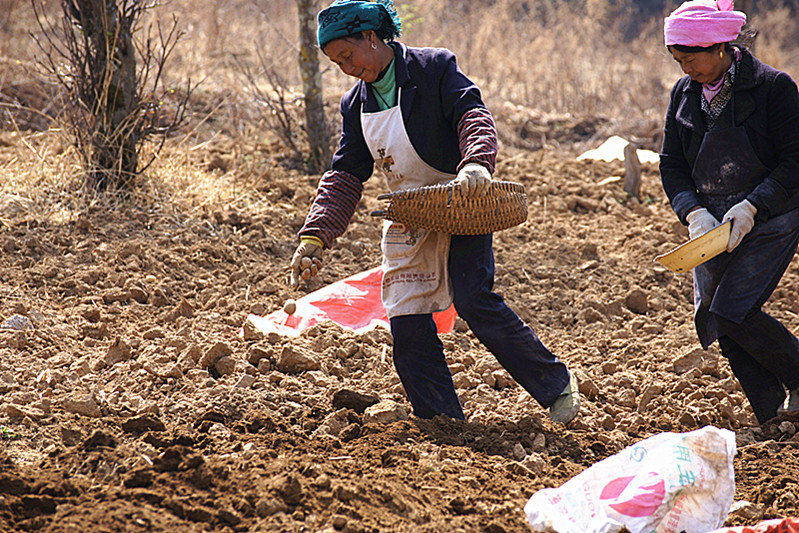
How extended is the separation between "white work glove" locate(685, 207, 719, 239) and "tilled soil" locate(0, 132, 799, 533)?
0.79 m

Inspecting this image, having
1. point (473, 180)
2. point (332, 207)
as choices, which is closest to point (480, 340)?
point (473, 180)

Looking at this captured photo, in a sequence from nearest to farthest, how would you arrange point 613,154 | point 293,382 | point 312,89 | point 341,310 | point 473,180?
point 473,180, point 293,382, point 341,310, point 312,89, point 613,154

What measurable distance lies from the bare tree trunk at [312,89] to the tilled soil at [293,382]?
14.7 inches

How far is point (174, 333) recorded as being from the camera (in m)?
4.13

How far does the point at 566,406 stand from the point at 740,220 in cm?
92

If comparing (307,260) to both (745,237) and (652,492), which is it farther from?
(745,237)

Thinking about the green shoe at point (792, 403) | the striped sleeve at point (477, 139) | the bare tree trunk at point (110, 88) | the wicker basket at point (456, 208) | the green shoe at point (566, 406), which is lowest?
the green shoe at point (792, 403)

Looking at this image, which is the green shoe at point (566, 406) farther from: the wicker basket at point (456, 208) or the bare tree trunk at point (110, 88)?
the bare tree trunk at point (110, 88)

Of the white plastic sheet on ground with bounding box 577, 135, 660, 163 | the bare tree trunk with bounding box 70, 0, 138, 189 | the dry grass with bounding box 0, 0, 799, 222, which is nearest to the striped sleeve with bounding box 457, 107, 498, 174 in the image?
the dry grass with bounding box 0, 0, 799, 222

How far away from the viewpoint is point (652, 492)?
2.13 m

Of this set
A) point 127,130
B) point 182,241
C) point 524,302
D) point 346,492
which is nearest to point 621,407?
point 524,302

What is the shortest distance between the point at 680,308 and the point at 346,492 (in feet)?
10.3

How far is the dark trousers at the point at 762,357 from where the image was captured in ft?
10.2

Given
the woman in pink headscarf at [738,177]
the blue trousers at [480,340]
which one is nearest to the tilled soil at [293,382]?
the blue trousers at [480,340]
